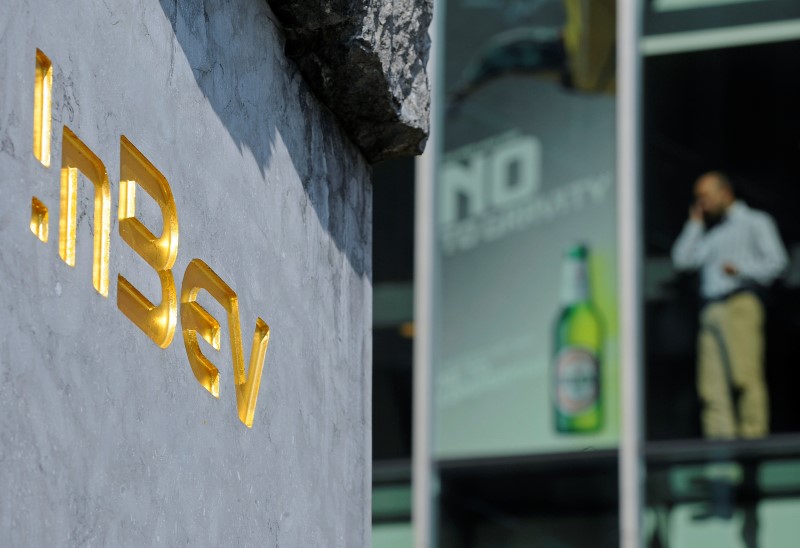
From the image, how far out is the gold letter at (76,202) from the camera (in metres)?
2.39

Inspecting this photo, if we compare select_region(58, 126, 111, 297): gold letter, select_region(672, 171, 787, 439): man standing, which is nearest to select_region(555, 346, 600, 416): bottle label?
select_region(672, 171, 787, 439): man standing

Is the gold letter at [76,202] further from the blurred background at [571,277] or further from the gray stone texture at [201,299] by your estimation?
the blurred background at [571,277]

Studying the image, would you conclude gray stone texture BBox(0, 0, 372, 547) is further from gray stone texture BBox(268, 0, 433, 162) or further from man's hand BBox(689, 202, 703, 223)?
man's hand BBox(689, 202, 703, 223)

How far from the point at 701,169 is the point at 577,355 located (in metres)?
1.37

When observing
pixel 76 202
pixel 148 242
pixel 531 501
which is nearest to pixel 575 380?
pixel 531 501

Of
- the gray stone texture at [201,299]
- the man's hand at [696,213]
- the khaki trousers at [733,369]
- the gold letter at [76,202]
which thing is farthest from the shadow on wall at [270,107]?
the man's hand at [696,213]

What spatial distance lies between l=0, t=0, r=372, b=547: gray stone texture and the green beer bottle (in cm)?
697

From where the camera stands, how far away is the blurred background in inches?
412

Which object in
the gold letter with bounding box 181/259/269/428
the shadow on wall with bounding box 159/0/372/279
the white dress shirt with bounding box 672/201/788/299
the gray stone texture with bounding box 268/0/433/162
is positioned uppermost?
the white dress shirt with bounding box 672/201/788/299

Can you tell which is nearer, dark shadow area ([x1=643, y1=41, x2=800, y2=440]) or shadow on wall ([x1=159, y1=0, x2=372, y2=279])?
shadow on wall ([x1=159, y1=0, x2=372, y2=279])

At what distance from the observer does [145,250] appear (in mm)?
2652

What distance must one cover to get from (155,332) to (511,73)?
8768 mm

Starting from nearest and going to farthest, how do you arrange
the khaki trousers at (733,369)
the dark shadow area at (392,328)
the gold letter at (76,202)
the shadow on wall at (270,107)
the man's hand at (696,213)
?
the gold letter at (76,202) → the shadow on wall at (270,107) → the khaki trousers at (733,369) → the man's hand at (696,213) → the dark shadow area at (392,328)

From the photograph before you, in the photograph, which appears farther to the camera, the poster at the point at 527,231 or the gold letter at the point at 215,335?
the poster at the point at 527,231
